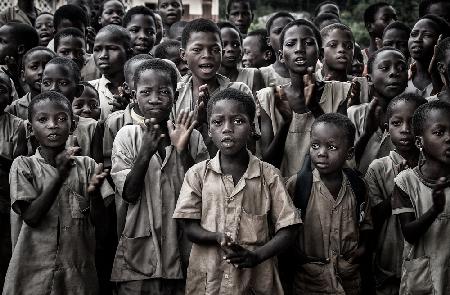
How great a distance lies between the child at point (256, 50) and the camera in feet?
22.3

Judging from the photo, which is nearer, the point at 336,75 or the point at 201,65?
A: the point at 201,65

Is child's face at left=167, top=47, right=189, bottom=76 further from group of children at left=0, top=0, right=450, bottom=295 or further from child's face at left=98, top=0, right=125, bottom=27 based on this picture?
child's face at left=98, top=0, right=125, bottom=27

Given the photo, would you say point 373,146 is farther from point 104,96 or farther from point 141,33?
point 141,33

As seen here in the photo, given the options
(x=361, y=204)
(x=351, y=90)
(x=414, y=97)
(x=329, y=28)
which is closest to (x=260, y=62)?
(x=329, y=28)

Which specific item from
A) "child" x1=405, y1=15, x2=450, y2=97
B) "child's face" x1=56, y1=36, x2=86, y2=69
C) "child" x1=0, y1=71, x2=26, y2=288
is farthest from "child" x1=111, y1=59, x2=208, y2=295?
"child" x1=405, y1=15, x2=450, y2=97

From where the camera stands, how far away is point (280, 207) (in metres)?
3.76

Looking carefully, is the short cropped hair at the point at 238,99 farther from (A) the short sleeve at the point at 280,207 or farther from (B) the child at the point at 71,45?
(B) the child at the point at 71,45

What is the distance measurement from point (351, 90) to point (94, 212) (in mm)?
1952

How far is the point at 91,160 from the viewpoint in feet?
14.0

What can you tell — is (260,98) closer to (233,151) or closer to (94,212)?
(233,151)

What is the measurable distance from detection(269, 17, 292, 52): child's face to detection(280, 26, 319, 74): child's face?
1384mm

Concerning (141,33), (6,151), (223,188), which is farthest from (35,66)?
(223,188)

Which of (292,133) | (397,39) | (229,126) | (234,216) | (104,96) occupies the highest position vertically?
(397,39)

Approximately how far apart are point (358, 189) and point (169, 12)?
452 cm
